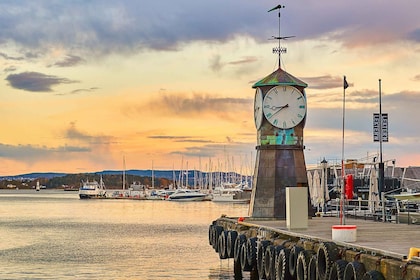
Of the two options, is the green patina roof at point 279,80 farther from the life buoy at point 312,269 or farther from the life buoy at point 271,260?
the life buoy at point 312,269

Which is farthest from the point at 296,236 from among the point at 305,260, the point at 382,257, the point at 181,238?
the point at 181,238

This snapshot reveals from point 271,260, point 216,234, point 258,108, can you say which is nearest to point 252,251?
point 271,260

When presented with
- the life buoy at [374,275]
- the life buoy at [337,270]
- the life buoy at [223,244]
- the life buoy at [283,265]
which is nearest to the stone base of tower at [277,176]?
the life buoy at [223,244]

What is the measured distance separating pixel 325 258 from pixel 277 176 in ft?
51.2

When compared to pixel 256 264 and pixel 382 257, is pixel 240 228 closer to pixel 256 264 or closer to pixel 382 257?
pixel 256 264

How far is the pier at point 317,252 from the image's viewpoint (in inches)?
781

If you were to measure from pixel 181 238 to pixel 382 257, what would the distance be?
56.7 meters

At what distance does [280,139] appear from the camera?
38.9 m

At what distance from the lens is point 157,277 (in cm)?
4241

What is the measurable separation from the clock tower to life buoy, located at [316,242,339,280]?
49.3 feet

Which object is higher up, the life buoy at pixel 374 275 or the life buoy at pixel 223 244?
the life buoy at pixel 374 275

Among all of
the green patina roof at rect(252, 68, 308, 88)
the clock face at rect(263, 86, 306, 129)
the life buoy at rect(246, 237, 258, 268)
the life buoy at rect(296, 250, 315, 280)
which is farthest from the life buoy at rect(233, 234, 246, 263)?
the green patina roof at rect(252, 68, 308, 88)

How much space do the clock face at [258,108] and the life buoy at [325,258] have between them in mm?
16016

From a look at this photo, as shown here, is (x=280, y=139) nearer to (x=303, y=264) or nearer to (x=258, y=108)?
(x=258, y=108)
